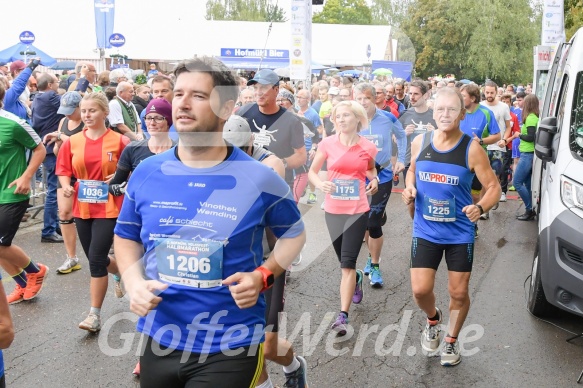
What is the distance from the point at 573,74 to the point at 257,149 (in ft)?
10.4

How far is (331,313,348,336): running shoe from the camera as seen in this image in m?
5.16

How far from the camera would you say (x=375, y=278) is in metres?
6.55

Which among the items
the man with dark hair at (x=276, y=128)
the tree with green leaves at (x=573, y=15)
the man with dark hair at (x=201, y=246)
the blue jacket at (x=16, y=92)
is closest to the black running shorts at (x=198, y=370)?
the man with dark hair at (x=201, y=246)

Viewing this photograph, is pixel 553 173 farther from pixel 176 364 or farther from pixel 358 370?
pixel 176 364

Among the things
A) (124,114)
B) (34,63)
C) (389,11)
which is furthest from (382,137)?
(389,11)

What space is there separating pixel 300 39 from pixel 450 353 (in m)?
9.84

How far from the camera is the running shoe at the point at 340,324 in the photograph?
5.16 meters

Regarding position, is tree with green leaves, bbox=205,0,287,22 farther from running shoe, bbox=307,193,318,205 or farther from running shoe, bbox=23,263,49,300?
running shoe, bbox=23,263,49,300

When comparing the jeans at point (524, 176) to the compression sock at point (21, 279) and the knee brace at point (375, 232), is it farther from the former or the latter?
the compression sock at point (21, 279)

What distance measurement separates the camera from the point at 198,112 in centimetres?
246

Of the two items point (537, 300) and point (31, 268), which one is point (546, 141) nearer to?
point (537, 300)

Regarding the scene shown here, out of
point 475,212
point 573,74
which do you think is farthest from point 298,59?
point 475,212

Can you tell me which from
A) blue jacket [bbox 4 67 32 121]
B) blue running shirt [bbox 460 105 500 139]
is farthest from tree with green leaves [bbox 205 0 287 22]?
blue running shirt [bbox 460 105 500 139]

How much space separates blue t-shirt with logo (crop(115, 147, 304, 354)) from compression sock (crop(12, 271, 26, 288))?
12.7 ft
